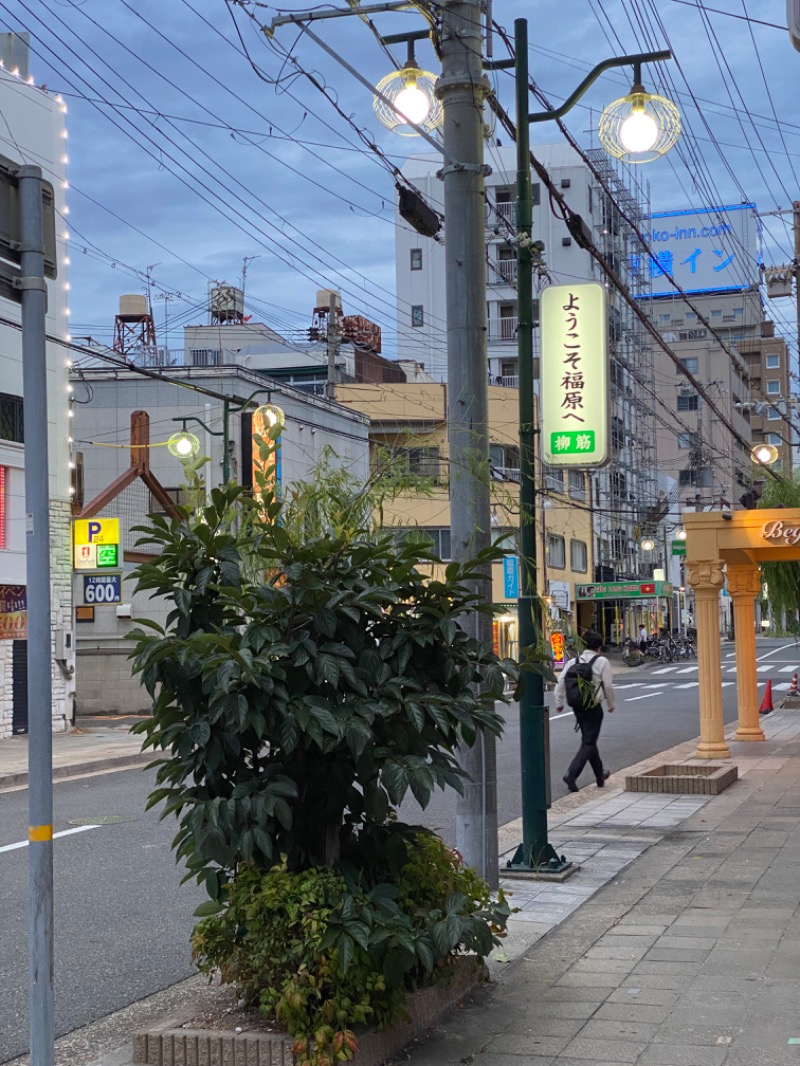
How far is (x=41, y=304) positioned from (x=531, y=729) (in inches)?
255

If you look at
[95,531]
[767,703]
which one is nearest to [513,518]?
[767,703]

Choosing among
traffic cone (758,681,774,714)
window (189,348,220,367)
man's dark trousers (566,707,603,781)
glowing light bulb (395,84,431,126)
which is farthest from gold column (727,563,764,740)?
window (189,348,220,367)

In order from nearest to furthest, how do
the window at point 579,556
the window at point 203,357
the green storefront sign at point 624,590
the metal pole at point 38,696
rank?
the metal pole at point 38,696 < the window at point 203,357 < the green storefront sign at point 624,590 < the window at point 579,556

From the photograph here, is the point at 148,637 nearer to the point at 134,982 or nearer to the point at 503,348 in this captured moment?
the point at 134,982

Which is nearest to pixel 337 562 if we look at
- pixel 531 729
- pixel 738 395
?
pixel 531 729

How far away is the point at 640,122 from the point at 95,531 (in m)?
18.7

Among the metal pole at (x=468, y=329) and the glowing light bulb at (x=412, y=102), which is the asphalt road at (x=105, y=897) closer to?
the metal pole at (x=468, y=329)

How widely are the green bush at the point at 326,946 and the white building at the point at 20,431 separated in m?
21.2

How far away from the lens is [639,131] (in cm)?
1098

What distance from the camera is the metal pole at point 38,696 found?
413 centimetres

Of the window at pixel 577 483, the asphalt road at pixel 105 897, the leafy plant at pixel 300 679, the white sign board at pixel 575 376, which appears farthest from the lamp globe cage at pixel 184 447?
the window at pixel 577 483

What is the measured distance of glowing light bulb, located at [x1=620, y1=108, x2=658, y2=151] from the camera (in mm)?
10938

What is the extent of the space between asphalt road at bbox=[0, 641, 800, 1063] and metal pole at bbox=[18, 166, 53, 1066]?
1951mm

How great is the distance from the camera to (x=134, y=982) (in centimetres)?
721
